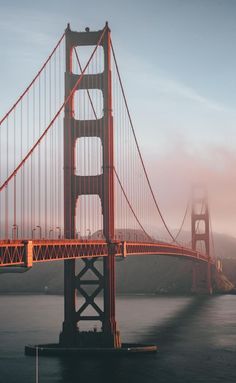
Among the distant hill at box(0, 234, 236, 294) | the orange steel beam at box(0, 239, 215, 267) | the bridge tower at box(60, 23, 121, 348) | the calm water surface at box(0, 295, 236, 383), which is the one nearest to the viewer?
the orange steel beam at box(0, 239, 215, 267)

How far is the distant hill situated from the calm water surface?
35655 mm

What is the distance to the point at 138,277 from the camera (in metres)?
Result: 144

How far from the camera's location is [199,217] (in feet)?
454

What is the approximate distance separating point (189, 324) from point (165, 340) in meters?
15.3

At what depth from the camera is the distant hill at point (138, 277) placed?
13625 centimetres

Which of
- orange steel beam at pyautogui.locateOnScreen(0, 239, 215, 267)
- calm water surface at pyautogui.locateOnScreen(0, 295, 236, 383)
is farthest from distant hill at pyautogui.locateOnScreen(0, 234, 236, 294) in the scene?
orange steel beam at pyautogui.locateOnScreen(0, 239, 215, 267)

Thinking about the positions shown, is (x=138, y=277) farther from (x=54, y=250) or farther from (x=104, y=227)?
(x=54, y=250)

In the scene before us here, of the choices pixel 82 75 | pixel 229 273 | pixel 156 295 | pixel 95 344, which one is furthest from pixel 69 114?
pixel 229 273

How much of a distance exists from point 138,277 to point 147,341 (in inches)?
3365

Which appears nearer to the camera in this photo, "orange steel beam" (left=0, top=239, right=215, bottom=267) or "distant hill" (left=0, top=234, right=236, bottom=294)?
"orange steel beam" (left=0, top=239, right=215, bottom=267)

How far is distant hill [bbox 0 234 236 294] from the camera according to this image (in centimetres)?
13625

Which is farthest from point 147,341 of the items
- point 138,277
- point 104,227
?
point 138,277

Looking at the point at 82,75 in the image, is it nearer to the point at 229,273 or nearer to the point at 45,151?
the point at 45,151

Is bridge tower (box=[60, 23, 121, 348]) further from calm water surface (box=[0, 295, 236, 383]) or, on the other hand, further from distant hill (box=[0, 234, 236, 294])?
distant hill (box=[0, 234, 236, 294])
